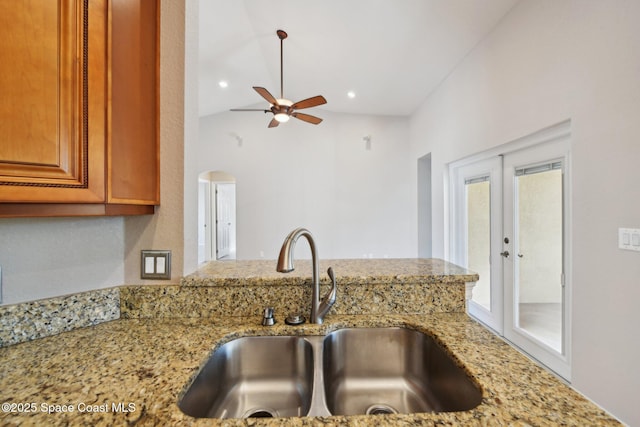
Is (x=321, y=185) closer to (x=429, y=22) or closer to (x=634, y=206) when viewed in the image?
(x=429, y=22)

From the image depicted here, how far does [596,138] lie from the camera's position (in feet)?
4.79

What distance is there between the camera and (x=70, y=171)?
2.21 feet


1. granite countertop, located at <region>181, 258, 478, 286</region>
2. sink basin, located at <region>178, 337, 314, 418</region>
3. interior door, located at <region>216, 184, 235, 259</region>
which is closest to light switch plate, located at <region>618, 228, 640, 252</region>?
granite countertop, located at <region>181, 258, 478, 286</region>

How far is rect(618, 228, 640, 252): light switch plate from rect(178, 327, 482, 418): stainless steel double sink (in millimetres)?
1296

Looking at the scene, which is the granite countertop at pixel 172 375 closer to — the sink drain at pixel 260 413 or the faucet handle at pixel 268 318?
the faucet handle at pixel 268 318

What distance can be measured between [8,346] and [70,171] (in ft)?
1.82

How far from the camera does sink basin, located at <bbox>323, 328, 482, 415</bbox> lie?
79 centimetres

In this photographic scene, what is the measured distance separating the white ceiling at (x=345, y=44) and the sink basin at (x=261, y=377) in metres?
2.76

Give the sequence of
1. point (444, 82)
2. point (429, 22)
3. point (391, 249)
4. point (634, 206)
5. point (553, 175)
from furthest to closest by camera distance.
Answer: point (391, 249) → point (444, 82) → point (429, 22) → point (553, 175) → point (634, 206)

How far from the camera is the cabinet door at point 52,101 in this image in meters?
0.61

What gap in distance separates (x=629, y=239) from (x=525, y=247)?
2.99 feet

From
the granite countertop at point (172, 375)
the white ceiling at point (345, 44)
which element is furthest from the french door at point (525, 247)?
the granite countertop at point (172, 375)

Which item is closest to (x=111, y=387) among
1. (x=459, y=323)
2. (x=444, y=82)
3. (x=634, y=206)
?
(x=459, y=323)

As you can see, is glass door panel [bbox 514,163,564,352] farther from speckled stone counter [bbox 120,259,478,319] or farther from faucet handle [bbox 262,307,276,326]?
faucet handle [bbox 262,307,276,326]
